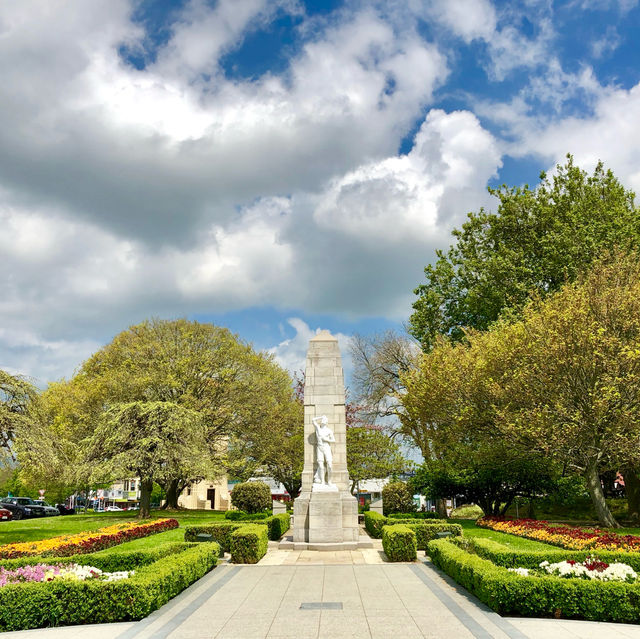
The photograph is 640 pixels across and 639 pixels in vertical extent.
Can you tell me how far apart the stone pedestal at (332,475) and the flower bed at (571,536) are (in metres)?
5.83

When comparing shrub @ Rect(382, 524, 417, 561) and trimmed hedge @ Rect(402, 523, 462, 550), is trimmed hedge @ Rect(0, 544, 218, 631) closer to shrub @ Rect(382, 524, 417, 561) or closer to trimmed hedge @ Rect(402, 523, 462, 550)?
shrub @ Rect(382, 524, 417, 561)

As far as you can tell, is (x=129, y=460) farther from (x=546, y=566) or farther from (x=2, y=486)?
(x=2, y=486)

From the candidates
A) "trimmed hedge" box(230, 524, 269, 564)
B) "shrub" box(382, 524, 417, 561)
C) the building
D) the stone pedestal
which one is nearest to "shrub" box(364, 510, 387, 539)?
the stone pedestal

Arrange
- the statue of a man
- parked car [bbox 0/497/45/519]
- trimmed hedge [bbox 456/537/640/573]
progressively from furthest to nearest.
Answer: parked car [bbox 0/497/45/519]
the statue of a man
trimmed hedge [bbox 456/537/640/573]

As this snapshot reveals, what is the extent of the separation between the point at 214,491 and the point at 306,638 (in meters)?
63.5

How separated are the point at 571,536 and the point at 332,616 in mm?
10601

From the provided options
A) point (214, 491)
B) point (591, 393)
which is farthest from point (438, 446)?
point (214, 491)

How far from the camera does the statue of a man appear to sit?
18453mm

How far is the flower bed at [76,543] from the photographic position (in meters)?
15.0

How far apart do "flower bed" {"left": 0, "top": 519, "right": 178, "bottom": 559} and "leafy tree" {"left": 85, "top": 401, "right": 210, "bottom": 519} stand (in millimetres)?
6138

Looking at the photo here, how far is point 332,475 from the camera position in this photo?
63.2 ft

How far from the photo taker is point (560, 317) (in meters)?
20.5

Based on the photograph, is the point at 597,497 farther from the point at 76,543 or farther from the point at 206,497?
the point at 206,497

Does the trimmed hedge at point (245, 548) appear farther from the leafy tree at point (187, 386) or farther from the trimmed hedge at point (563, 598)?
the leafy tree at point (187, 386)
